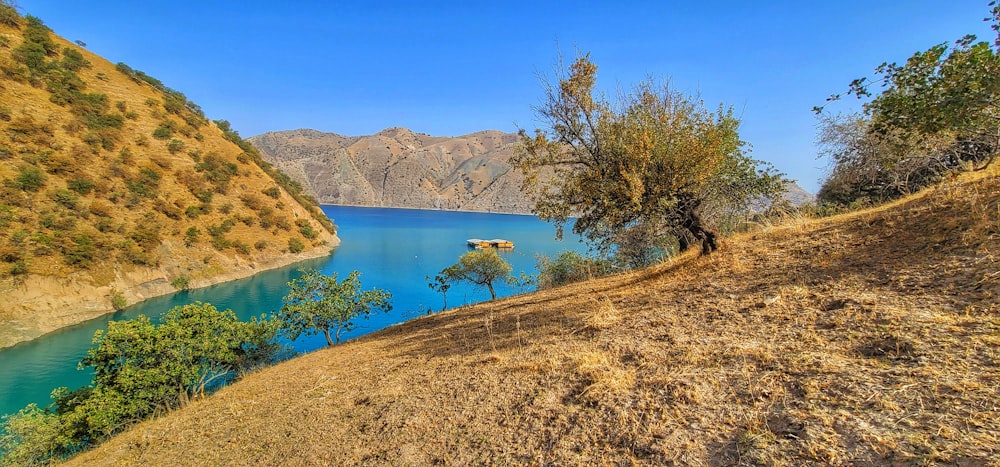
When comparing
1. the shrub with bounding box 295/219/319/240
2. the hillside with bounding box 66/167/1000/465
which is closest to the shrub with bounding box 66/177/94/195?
the shrub with bounding box 295/219/319/240

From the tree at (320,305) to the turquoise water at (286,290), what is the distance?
719 cm

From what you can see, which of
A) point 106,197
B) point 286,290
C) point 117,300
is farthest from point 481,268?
point 106,197

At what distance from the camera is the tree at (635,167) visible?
8.30 metres

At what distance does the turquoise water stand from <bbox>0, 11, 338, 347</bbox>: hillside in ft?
6.31

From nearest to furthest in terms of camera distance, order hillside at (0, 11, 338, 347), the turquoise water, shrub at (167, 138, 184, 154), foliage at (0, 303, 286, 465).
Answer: foliage at (0, 303, 286, 465)
the turquoise water
hillside at (0, 11, 338, 347)
shrub at (167, 138, 184, 154)

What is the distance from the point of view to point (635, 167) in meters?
8.26

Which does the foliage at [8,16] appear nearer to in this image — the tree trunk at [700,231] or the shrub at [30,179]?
the shrub at [30,179]

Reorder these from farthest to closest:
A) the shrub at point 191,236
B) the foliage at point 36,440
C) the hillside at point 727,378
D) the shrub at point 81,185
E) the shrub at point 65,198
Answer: the shrub at point 191,236 < the shrub at point 81,185 < the shrub at point 65,198 < the foliage at point 36,440 < the hillside at point 727,378

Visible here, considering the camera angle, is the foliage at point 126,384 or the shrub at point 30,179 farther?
the shrub at point 30,179

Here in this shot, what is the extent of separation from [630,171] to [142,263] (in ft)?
179

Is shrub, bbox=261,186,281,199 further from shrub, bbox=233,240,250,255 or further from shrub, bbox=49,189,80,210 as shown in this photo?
shrub, bbox=49,189,80,210

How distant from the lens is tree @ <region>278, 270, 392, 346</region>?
23.4 m

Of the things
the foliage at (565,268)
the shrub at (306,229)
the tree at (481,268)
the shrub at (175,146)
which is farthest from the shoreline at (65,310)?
the foliage at (565,268)

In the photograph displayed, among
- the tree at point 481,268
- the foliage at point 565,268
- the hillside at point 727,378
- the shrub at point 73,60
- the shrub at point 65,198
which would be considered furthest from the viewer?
the shrub at point 73,60
